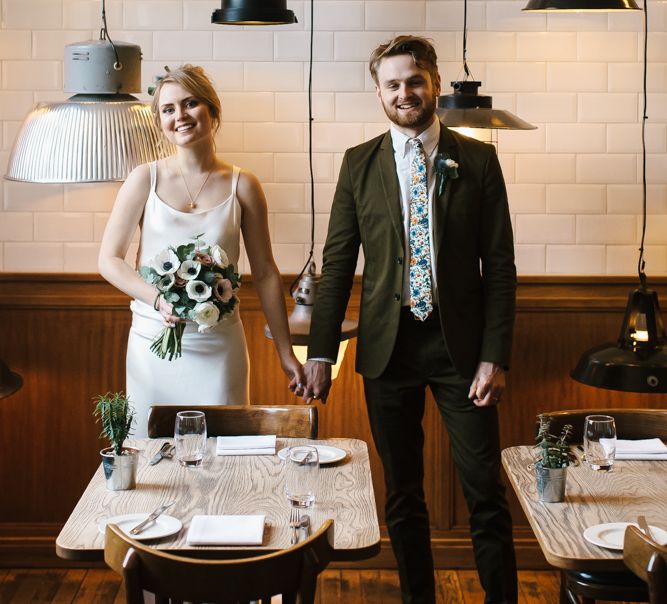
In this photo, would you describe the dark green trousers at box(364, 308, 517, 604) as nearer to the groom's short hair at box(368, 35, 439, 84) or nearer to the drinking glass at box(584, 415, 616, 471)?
the drinking glass at box(584, 415, 616, 471)

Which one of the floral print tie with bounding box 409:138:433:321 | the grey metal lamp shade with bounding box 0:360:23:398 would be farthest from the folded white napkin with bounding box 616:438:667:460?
the grey metal lamp shade with bounding box 0:360:23:398

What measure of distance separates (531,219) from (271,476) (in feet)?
6.74

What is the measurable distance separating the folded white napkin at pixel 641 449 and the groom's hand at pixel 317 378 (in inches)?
38.2

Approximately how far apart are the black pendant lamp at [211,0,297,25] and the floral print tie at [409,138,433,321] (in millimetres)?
707

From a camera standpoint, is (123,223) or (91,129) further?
(123,223)

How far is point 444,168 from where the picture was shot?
3.28 m

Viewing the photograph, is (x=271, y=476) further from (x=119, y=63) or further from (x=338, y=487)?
(x=119, y=63)

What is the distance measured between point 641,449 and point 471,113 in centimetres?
125

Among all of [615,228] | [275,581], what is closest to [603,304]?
[615,228]

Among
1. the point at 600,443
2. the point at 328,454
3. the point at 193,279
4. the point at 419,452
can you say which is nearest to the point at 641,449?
the point at 600,443

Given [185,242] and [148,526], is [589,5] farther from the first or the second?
[148,526]

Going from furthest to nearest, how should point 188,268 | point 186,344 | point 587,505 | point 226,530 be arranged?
point 186,344, point 188,268, point 587,505, point 226,530

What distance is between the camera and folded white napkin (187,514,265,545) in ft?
7.47

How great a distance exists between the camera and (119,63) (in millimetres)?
3049
